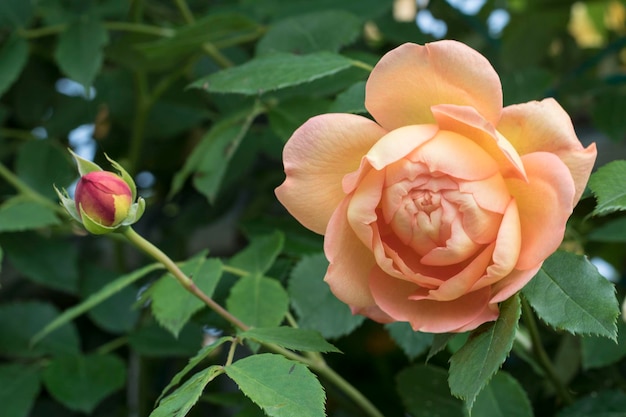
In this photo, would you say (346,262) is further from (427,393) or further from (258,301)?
(427,393)

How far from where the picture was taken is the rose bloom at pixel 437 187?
49 centimetres

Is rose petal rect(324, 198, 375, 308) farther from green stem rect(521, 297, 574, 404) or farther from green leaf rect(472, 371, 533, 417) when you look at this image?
green leaf rect(472, 371, 533, 417)

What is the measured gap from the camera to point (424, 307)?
1.75 ft

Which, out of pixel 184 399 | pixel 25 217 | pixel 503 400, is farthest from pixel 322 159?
pixel 25 217

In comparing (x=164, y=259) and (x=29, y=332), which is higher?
(x=164, y=259)

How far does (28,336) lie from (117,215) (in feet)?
1.82

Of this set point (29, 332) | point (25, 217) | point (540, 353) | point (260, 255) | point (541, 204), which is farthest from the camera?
point (29, 332)

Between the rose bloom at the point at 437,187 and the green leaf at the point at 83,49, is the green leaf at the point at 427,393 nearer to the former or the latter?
the rose bloom at the point at 437,187

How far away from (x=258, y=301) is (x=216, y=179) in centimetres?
18

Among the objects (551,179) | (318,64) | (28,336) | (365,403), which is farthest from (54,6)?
(551,179)

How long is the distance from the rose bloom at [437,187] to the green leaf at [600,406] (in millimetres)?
253

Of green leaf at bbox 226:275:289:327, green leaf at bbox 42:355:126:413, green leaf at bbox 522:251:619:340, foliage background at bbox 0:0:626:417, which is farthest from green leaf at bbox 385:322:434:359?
green leaf at bbox 42:355:126:413

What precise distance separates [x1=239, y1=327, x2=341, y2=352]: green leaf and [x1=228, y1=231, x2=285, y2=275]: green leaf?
16cm

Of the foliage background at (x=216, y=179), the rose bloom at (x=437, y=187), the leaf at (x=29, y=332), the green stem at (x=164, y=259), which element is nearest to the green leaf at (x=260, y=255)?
the foliage background at (x=216, y=179)
